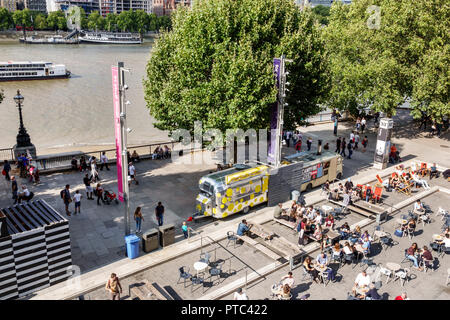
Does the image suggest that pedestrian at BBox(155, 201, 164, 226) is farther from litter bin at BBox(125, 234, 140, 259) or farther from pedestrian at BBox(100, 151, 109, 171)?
pedestrian at BBox(100, 151, 109, 171)

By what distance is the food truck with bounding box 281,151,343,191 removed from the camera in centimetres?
2414

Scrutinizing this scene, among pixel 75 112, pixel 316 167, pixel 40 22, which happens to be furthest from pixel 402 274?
pixel 40 22

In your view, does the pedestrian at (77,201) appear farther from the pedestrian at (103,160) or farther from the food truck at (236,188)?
the pedestrian at (103,160)

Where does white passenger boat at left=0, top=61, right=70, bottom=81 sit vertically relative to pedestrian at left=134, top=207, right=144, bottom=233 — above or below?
above

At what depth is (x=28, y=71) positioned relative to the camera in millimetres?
73938

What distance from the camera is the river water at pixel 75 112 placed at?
1715 inches

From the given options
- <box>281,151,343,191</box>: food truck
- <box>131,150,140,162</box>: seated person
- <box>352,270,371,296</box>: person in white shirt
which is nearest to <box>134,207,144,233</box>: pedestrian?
<box>281,151,343,191</box>: food truck

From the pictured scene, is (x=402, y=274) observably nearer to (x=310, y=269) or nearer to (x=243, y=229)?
(x=310, y=269)

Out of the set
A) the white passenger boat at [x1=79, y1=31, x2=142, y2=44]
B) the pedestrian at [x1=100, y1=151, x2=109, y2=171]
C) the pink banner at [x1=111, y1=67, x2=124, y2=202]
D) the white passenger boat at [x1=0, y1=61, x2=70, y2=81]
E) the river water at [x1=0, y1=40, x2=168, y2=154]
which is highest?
the white passenger boat at [x1=79, y1=31, x2=142, y2=44]

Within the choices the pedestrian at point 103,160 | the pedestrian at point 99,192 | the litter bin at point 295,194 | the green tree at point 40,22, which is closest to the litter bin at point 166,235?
the pedestrian at point 99,192

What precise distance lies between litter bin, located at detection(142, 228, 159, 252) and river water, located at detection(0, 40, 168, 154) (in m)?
24.6

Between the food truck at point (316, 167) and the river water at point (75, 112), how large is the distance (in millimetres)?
22371

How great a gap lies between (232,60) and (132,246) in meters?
11.2
